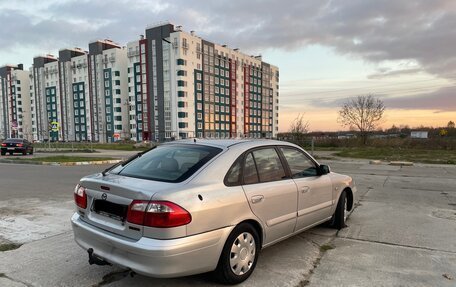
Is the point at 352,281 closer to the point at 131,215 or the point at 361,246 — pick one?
the point at 361,246

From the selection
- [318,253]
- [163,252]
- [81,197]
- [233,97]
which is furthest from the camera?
[233,97]

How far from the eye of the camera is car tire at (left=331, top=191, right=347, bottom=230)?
5449 mm

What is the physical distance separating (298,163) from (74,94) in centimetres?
11251

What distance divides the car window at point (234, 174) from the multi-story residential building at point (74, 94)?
4143 inches

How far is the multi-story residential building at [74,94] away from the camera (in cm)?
10112

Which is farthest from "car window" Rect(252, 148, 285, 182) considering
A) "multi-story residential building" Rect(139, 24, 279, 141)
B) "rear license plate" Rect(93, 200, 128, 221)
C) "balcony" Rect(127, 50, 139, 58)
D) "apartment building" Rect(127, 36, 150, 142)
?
"balcony" Rect(127, 50, 139, 58)

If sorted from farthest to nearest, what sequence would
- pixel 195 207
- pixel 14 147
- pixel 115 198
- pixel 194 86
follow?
pixel 194 86 → pixel 14 147 → pixel 115 198 → pixel 195 207

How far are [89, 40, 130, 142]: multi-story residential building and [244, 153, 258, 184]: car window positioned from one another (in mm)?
92397

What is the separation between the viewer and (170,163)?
3834 millimetres

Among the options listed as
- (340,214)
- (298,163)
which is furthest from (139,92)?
(298,163)

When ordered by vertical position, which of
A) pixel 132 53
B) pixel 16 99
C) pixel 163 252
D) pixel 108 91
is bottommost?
pixel 163 252

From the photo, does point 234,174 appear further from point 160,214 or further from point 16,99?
point 16,99

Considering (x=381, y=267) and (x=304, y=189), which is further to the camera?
(x=304, y=189)

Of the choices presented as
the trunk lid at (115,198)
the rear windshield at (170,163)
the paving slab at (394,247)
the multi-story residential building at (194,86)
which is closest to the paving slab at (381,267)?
the paving slab at (394,247)
